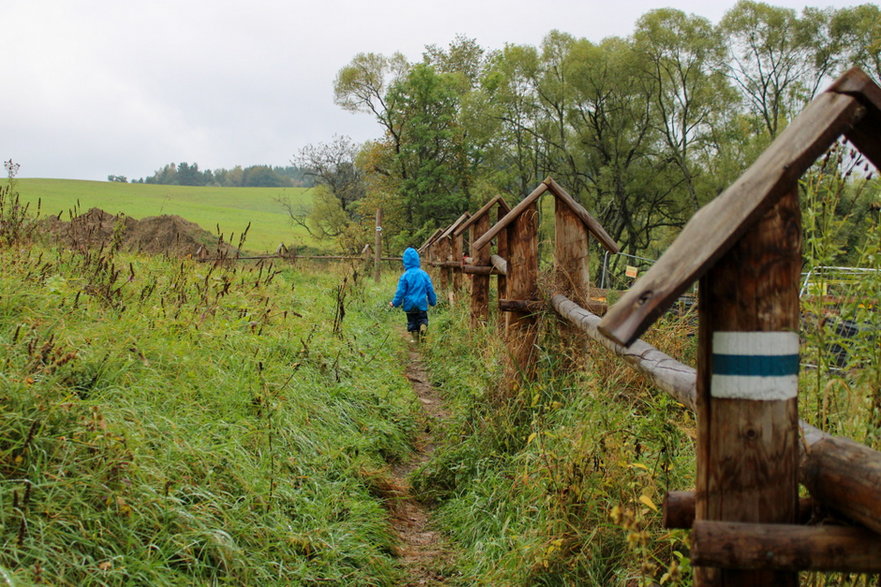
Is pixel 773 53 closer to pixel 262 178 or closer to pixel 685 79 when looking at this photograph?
pixel 685 79

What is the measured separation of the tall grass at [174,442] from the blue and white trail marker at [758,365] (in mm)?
2202

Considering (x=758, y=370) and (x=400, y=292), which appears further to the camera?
(x=400, y=292)

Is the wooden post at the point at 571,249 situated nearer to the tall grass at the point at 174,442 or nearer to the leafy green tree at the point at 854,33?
the tall grass at the point at 174,442

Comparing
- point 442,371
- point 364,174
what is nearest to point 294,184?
point 364,174

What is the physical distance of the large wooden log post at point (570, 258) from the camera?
477cm

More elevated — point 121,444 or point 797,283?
point 797,283

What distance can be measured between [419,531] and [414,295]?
19.5ft

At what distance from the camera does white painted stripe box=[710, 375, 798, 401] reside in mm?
1485

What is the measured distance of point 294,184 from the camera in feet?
319

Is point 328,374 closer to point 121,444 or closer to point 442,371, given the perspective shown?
point 442,371

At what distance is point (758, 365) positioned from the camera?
1.48m

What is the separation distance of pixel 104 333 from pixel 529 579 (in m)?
3.13

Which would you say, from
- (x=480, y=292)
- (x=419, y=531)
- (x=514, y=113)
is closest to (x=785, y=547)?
(x=419, y=531)

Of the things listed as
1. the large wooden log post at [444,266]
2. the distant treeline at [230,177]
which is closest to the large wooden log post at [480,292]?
the large wooden log post at [444,266]
